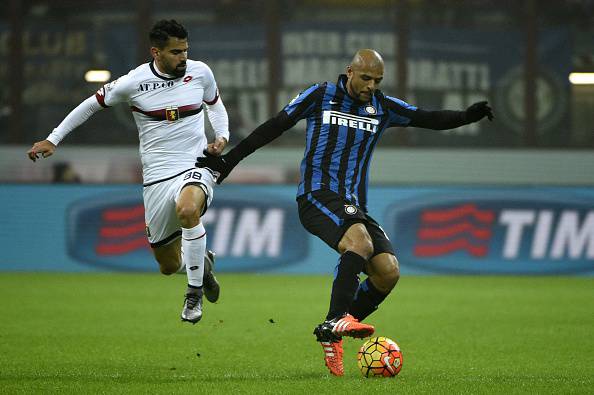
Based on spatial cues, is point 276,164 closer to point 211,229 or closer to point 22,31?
point 211,229

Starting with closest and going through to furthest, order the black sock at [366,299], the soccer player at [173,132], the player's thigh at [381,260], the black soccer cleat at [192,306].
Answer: the player's thigh at [381,260]
the black sock at [366,299]
the black soccer cleat at [192,306]
the soccer player at [173,132]

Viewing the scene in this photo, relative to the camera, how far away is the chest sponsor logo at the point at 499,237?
52.7 feet

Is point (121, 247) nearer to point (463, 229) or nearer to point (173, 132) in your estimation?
point (463, 229)

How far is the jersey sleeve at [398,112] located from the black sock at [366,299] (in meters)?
A: 1.12

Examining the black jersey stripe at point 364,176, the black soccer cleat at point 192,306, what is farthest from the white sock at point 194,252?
the black jersey stripe at point 364,176

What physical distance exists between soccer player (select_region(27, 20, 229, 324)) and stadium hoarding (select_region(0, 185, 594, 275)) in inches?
289

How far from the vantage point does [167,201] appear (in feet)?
28.8

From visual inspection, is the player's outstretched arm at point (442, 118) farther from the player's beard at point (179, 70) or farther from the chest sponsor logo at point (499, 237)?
the chest sponsor logo at point (499, 237)

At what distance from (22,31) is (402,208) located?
728 cm

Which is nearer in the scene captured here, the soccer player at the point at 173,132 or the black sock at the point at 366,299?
the black sock at the point at 366,299

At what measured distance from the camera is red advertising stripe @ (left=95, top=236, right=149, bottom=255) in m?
16.4

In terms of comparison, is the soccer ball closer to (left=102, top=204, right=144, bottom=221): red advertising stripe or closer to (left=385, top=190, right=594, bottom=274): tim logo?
(left=385, top=190, right=594, bottom=274): tim logo

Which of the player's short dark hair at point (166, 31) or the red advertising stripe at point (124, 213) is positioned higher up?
the player's short dark hair at point (166, 31)

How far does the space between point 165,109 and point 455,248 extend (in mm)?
8401
